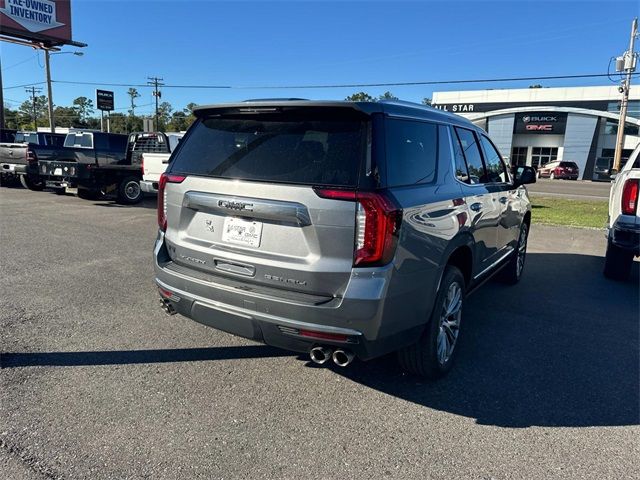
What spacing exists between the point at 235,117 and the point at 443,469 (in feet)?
8.34

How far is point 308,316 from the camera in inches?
111

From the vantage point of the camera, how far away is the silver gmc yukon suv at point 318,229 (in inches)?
109

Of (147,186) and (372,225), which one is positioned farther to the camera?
(147,186)

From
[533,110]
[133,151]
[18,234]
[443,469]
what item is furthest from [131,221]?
[533,110]

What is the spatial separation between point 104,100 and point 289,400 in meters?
61.3

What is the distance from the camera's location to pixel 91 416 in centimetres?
296

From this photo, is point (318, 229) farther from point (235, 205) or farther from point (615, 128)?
point (615, 128)

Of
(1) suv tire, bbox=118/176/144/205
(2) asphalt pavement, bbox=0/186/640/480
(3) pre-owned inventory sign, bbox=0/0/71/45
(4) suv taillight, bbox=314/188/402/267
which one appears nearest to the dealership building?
(3) pre-owned inventory sign, bbox=0/0/71/45

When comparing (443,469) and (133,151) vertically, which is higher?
(133,151)

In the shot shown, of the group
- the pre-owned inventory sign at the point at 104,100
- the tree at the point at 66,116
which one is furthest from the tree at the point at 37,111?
the pre-owned inventory sign at the point at 104,100

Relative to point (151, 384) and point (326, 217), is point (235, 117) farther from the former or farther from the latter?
point (151, 384)

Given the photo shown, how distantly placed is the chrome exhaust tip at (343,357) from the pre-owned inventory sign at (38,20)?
1300 inches

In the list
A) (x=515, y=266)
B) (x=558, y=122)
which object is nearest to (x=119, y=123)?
(x=558, y=122)

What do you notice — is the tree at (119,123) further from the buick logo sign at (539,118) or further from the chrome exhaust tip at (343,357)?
the chrome exhaust tip at (343,357)
